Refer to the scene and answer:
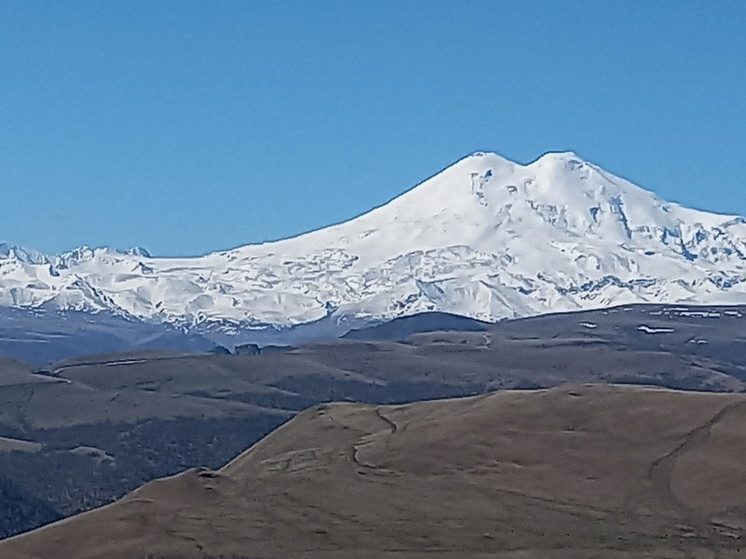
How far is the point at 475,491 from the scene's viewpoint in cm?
12362

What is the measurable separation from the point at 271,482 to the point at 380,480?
937cm

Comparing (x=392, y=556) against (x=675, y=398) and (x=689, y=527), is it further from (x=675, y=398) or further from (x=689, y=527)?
(x=675, y=398)

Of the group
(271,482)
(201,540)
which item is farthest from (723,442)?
(201,540)

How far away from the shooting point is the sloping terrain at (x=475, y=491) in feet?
345

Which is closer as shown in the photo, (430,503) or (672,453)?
(430,503)

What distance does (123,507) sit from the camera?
11394 centimetres

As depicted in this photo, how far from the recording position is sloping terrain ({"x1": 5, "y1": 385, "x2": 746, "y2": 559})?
105188 millimetres

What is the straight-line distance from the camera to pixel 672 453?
133000 millimetres

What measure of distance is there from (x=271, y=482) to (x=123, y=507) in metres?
19.7

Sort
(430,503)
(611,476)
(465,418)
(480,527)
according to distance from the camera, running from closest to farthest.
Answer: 1. (480,527)
2. (430,503)
3. (611,476)
4. (465,418)

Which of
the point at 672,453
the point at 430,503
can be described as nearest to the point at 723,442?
the point at 672,453

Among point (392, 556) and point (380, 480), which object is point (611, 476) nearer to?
point (380, 480)

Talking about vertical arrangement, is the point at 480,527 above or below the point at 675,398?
below

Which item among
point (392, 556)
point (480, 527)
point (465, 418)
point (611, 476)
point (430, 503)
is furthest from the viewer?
point (465, 418)
